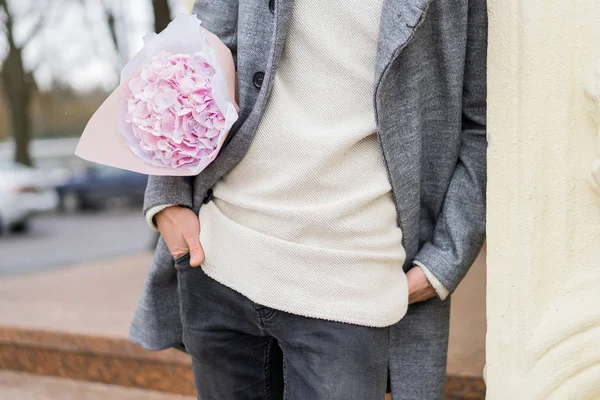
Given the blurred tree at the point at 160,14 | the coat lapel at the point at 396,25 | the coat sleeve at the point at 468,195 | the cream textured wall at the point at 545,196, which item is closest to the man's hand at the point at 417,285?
the coat sleeve at the point at 468,195

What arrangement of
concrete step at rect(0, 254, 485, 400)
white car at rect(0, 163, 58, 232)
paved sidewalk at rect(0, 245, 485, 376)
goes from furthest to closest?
1. white car at rect(0, 163, 58, 232)
2. paved sidewalk at rect(0, 245, 485, 376)
3. concrete step at rect(0, 254, 485, 400)

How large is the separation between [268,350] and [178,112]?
51 centimetres

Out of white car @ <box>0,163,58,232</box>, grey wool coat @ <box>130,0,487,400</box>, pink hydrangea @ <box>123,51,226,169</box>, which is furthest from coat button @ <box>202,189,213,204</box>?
white car @ <box>0,163,58,232</box>

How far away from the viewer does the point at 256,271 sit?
1.32m

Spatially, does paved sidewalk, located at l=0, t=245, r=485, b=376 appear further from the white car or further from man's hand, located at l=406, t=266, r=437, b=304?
the white car

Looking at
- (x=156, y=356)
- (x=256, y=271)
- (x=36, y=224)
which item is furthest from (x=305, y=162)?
(x=36, y=224)

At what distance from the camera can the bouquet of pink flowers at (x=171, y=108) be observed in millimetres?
1346

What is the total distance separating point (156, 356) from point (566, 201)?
2084 mm

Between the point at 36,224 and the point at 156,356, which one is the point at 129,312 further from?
the point at 36,224

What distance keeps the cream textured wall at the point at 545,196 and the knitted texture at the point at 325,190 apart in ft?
0.76

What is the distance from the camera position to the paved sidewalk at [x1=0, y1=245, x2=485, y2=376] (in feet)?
8.87

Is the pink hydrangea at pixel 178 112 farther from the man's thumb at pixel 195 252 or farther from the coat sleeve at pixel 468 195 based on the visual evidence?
the coat sleeve at pixel 468 195

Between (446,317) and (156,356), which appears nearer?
(446,317)

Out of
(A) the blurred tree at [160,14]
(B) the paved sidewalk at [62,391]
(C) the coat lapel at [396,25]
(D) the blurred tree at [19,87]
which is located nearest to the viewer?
(C) the coat lapel at [396,25]
